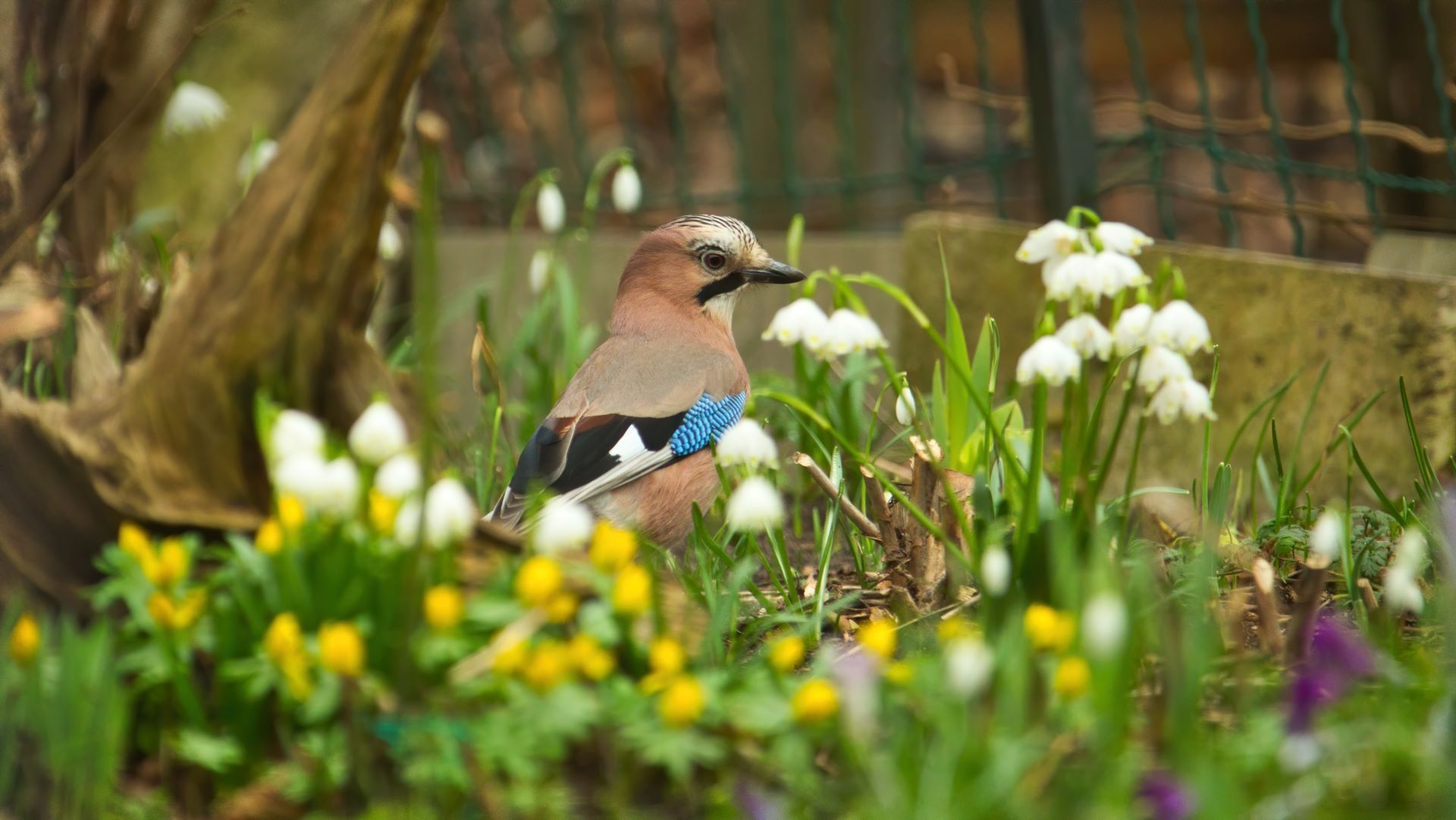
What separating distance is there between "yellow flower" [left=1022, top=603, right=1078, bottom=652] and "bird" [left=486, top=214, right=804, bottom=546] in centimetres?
140

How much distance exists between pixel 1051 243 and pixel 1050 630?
1.01 meters

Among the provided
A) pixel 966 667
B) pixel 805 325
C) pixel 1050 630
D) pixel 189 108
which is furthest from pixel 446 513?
pixel 189 108

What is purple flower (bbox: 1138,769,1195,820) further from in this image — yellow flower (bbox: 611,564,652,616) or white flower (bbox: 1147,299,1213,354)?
white flower (bbox: 1147,299,1213,354)

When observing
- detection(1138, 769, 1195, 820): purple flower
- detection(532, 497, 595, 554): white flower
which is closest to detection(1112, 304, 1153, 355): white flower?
detection(1138, 769, 1195, 820): purple flower

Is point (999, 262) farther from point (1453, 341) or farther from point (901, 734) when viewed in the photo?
point (901, 734)

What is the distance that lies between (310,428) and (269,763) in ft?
1.65

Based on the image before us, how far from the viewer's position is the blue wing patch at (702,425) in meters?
3.70

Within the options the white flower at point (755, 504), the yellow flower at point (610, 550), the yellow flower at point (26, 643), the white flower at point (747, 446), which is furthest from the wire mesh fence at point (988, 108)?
the yellow flower at point (26, 643)

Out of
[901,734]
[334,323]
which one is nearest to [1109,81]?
[334,323]

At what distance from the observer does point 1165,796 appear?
1.91m

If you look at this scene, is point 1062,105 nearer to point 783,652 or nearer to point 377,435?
point 783,652

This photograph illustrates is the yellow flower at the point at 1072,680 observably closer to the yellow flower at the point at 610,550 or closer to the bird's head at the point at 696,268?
the yellow flower at the point at 610,550

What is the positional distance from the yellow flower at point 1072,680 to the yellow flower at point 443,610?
33.3 inches

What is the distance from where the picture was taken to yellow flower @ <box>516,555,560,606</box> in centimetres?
210
